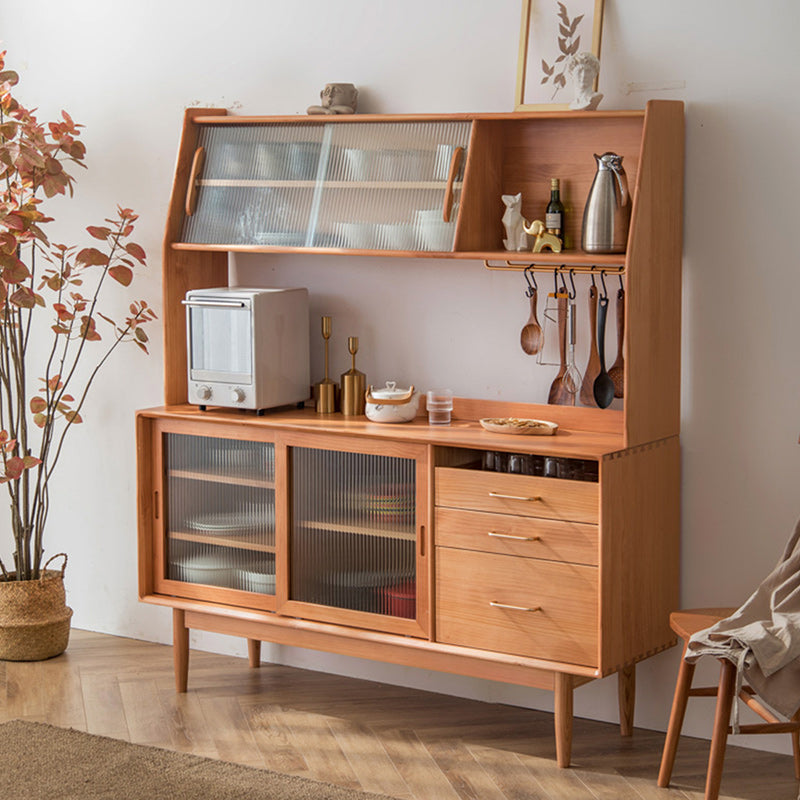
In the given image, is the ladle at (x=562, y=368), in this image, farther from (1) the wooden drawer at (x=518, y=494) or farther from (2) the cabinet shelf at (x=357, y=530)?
(2) the cabinet shelf at (x=357, y=530)

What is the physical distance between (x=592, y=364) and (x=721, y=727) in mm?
1178

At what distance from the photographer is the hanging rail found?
3791 millimetres

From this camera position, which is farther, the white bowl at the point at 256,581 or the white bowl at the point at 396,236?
the white bowl at the point at 256,581

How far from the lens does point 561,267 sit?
390cm

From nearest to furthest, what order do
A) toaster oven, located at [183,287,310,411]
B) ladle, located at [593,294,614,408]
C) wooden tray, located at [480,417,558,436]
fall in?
wooden tray, located at [480,417,558,436], ladle, located at [593,294,614,408], toaster oven, located at [183,287,310,411]

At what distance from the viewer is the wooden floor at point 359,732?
3.51m

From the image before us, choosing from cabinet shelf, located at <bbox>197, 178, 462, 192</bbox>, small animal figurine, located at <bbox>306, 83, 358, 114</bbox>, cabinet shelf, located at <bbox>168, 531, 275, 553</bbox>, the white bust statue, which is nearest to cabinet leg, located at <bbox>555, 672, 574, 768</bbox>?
cabinet shelf, located at <bbox>168, 531, 275, 553</bbox>

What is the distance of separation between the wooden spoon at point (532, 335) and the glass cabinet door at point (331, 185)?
13.9 inches

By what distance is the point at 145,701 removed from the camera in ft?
13.6

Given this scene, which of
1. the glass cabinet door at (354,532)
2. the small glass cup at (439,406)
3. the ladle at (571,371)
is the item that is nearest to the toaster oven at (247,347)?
the glass cabinet door at (354,532)

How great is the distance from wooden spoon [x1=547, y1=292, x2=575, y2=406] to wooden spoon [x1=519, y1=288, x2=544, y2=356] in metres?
0.07

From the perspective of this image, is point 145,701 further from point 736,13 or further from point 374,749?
point 736,13

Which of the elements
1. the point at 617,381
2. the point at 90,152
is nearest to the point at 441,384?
the point at 617,381

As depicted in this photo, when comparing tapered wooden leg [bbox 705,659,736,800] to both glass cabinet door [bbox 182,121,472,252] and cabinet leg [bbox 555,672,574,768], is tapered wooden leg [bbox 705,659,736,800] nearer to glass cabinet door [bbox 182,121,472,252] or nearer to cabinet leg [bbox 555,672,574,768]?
cabinet leg [bbox 555,672,574,768]
